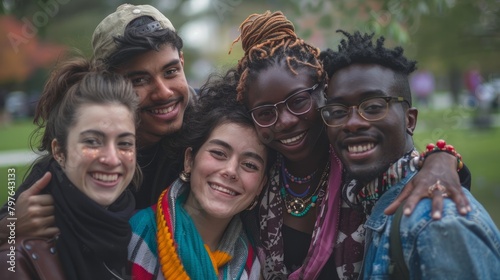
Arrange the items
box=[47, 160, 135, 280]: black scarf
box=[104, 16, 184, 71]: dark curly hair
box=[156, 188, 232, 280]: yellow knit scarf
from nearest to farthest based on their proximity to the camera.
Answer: box=[47, 160, 135, 280]: black scarf
box=[156, 188, 232, 280]: yellow knit scarf
box=[104, 16, 184, 71]: dark curly hair

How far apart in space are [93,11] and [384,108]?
25.8 meters

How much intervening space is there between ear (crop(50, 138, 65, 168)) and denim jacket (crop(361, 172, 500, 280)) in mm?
1649

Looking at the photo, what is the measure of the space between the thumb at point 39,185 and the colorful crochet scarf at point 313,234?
1.21 meters

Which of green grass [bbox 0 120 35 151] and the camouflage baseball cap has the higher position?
green grass [bbox 0 120 35 151]

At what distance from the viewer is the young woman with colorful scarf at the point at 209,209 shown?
320 centimetres

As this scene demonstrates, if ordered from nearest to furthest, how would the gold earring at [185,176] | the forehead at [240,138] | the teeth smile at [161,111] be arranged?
the forehead at [240,138]
the gold earring at [185,176]
the teeth smile at [161,111]

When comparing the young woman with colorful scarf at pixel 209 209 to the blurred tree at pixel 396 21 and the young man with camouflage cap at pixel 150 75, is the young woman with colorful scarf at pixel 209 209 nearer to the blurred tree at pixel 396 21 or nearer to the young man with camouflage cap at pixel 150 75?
the young man with camouflage cap at pixel 150 75

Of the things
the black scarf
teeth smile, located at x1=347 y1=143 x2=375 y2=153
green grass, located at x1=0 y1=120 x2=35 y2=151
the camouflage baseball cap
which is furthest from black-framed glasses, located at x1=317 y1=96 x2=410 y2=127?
green grass, located at x1=0 y1=120 x2=35 y2=151

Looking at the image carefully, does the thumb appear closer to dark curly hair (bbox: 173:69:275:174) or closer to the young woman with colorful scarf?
the young woman with colorful scarf

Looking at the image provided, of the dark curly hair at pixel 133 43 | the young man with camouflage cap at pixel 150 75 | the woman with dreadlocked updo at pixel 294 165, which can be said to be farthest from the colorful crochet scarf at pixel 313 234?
the dark curly hair at pixel 133 43

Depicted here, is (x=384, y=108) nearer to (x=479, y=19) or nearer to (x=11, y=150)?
(x=479, y=19)

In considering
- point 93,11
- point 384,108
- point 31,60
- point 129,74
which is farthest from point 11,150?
point 384,108

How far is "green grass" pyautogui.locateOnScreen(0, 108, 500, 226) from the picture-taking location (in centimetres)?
952

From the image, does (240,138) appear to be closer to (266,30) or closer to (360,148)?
(266,30)
